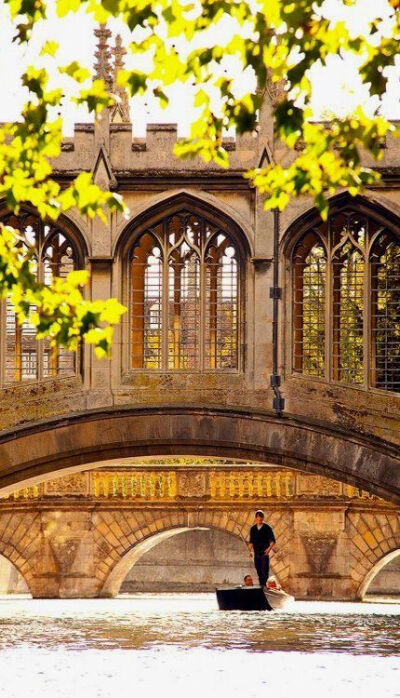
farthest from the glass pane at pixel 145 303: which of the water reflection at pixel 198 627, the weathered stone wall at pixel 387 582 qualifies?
the weathered stone wall at pixel 387 582

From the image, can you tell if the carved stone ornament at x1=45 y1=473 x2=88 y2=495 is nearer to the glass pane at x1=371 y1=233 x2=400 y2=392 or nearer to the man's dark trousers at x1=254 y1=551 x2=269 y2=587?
the man's dark trousers at x1=254 y1=551 x2=269 y2=587

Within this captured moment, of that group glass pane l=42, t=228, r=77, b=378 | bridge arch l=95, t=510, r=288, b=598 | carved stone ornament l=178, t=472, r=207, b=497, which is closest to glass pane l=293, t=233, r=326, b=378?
glass pane l=42, t=228, r=77, b=378

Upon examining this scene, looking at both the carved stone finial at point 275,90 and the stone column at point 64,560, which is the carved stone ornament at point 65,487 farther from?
the carved stone finial at point 275,90

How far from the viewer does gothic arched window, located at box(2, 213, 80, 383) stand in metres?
27.1

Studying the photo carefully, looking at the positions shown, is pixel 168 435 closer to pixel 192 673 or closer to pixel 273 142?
pixel 273 142

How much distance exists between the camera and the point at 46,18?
12.4 meters

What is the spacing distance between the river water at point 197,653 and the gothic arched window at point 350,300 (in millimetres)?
3506

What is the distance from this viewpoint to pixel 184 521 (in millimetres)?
39656

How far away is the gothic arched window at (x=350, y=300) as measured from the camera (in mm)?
26469

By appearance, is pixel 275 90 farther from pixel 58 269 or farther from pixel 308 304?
pixel 58 269

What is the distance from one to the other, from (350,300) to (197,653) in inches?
284

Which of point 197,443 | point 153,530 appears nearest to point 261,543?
point 197,443

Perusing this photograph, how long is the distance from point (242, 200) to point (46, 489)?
44.2ft

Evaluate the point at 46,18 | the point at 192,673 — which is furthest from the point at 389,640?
the point at 46,18
